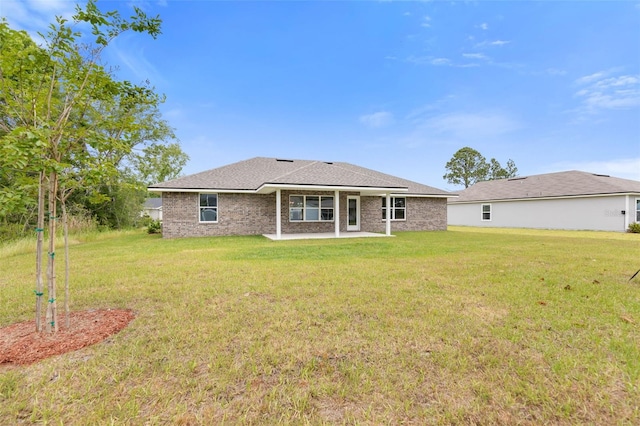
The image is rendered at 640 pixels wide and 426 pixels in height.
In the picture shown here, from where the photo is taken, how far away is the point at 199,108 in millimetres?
19312

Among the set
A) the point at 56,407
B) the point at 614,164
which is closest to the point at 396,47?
the point at 56,407

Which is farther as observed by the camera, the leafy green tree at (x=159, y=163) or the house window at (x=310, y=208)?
the leafy green tree at (x=159, y=163)

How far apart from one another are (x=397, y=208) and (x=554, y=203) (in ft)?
43.9

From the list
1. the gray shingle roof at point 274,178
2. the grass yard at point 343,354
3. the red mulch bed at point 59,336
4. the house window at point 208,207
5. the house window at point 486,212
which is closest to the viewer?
the grass yard at point 343,354

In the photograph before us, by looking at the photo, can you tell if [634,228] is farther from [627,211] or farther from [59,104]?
[59,104]

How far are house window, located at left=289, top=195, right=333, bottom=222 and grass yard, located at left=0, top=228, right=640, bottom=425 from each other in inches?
403

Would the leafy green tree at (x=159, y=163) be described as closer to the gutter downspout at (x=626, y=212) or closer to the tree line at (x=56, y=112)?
the tree line at (x=56, y=112)

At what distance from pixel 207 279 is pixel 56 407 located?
358 centimetres

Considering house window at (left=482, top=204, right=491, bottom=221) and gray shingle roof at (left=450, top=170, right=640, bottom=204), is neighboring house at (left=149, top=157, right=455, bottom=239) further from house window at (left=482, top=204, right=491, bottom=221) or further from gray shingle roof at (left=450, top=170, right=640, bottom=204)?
gray shingle roof at (left=450, top=170, right=640, bottom=204)

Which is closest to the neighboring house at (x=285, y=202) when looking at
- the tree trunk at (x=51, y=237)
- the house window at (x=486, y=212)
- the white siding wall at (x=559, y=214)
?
the tree trunk at (x=51, y=237)

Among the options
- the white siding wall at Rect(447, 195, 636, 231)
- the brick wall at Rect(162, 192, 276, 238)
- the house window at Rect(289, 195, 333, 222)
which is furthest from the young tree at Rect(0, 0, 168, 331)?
the white siding wall at Rect(447, 195, 636, 231)

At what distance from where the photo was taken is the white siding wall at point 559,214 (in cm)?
1839

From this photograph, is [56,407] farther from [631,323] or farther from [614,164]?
[614,164]

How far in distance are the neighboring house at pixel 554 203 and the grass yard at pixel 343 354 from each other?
1903cm
